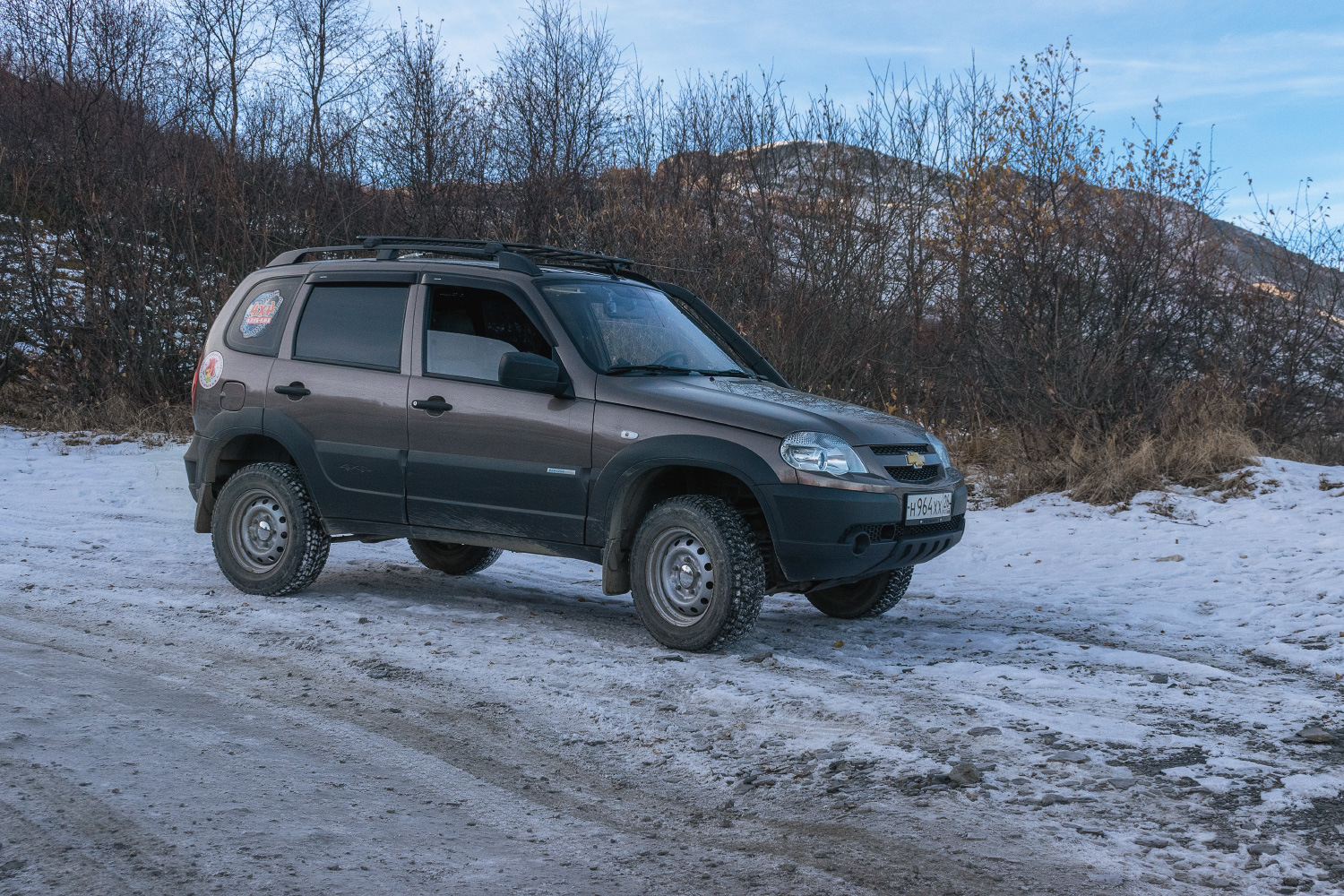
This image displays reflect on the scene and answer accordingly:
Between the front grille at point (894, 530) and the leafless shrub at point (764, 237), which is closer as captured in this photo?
the front grille at point (894, 530)

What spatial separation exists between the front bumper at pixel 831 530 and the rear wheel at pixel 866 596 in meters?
1.16

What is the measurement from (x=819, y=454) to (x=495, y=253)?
2291 millimetres

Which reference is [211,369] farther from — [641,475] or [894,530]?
[894,530]

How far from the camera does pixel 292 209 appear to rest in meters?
16.9

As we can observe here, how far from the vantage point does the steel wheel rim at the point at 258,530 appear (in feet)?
A: 22.3

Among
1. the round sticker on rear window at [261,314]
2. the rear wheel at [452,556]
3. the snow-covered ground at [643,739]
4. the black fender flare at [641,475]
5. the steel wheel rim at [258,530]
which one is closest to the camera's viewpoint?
the snow-covered ground at [643,739]

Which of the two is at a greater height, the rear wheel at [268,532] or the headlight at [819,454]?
the headlight at [819,454]

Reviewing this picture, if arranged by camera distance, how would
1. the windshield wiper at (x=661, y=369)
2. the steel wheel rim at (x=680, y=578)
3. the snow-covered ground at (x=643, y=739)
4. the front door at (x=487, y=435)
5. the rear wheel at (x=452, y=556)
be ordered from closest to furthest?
the snow-covered ground at (x=643, y=739) < the steel wheel rim at (x=680, y=578) < the front door at (x=487, y=435) < the windshield wiper at (x=661, y=369) < the rear wheel at (x=452, y=556)

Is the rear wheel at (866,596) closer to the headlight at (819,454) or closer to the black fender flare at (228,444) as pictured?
the headlight at (819,454)

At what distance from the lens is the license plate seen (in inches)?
220

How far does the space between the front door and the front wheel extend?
0.42 meters

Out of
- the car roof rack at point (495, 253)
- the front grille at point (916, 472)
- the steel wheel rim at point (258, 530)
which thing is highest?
the car roof rack at point (495, 253)

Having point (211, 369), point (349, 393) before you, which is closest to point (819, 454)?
point (349, 393)

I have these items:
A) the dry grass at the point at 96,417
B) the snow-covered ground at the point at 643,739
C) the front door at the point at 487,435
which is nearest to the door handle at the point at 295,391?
the front door at the point at 487,435
